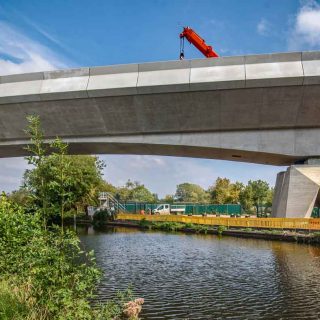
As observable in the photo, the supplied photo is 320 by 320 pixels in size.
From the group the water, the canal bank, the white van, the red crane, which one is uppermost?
the red crane

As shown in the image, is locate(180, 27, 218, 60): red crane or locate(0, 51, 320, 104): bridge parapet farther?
locate(180, 27, 218, 60): red crane

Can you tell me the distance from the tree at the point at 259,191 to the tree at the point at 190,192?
8907 cm

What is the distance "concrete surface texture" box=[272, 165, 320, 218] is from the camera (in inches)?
888

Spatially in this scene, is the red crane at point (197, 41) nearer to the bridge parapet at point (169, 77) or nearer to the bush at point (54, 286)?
the bridge parapet at point (169, 77)

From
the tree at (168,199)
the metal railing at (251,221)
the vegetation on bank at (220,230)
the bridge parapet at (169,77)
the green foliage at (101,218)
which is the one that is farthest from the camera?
the tree at (168,199)

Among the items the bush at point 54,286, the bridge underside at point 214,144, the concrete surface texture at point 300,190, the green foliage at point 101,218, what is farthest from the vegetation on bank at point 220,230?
the bush at point 54,286

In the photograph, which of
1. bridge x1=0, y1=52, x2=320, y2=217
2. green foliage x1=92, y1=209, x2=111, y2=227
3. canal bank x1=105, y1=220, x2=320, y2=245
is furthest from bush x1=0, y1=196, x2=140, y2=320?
Result: green foliage x1=92, y1=209, x2=111, y2=227

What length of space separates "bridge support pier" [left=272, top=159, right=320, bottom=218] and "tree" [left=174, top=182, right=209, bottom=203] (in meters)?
138

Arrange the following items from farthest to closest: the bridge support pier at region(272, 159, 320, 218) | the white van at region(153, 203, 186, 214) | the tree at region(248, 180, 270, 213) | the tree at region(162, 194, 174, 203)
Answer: the tree at region(162, 194, 174, 203) < the tree at region(248, 180, 270, 213) < the white van at region(153, 203, 186, 214) < the bridge support pier at region(272, 159, 320, 218)

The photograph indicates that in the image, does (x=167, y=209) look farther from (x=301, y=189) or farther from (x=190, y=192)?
(x=190, y=192)

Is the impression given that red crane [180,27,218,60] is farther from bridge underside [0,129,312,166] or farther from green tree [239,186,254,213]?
green tree [239,186,254,213]

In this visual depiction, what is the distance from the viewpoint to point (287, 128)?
2273 cm

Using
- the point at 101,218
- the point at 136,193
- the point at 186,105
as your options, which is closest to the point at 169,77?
the point at 186,105

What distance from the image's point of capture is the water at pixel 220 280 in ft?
30.8
